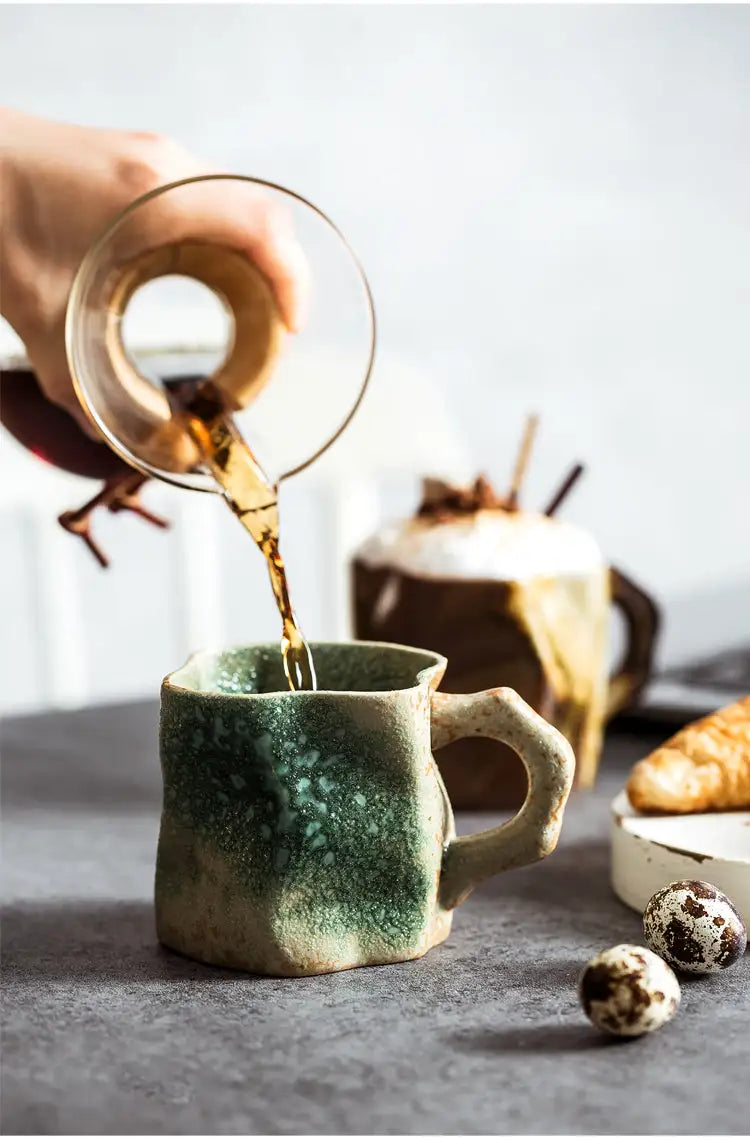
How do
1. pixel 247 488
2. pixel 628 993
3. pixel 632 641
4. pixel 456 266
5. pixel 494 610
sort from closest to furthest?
1. pixel 628 993
2. pixel 247 488
3. pixel 494 610
4. pixel 632 641
5. pixel 456 266

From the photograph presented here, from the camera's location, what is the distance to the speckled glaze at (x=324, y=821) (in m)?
0.54

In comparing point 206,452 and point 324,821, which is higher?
point 206,452

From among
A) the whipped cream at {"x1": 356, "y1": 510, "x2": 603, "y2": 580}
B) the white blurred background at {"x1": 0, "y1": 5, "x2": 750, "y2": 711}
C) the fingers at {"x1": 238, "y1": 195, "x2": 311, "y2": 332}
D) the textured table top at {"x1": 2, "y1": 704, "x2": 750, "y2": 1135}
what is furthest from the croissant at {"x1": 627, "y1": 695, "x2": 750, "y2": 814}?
the white blurred background at {"x1": 0, "y1": 5, "x2": 750, "y2": 711}

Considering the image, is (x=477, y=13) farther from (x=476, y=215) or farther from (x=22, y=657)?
(x=22, y=657)

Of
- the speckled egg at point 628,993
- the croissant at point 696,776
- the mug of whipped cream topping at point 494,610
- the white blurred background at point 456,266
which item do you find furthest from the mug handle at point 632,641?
the white blurred background at point 456,266

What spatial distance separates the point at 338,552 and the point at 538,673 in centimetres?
117

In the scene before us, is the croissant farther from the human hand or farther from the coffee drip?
the human hand

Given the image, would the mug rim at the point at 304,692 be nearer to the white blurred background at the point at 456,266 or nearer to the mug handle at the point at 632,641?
the mug handle at the point at 632,641

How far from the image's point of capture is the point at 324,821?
540mm

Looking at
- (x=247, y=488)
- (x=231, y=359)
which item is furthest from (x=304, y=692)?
(x=231, y=359)

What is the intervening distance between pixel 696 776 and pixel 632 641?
0.95 ft

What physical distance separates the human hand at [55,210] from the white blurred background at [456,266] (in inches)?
39.6

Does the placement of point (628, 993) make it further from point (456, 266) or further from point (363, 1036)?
point (456, 266)

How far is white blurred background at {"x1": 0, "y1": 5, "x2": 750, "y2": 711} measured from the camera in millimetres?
1927
